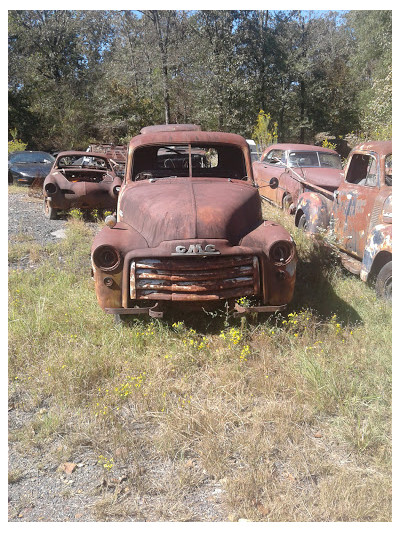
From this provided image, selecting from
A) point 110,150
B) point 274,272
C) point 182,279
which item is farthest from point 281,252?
point 110,150

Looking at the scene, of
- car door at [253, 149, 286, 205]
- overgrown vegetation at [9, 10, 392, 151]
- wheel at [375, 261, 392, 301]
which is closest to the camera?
wheel at [375, 261, 392, 301]

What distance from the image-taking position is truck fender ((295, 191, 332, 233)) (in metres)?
6.82

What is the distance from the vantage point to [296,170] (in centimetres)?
952

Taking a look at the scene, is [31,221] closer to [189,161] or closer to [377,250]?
[189,161]

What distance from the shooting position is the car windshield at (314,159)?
32.3ft

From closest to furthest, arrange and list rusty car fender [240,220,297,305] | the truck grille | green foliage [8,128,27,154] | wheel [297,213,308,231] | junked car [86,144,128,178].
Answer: the truck grille, rusty car fender [240,220,297,305], wheel [297,213,308,231], green foliage [8,128,27,154], junked car [86,144,128,178]

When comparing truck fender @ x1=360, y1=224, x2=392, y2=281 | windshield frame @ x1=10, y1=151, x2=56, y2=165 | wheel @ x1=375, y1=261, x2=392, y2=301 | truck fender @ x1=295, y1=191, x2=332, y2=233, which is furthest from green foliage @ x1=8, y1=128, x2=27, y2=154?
wheel @ x1=375, y1=261, x2=392, y2=301

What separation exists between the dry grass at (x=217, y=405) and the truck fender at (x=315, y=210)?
7.00 ft

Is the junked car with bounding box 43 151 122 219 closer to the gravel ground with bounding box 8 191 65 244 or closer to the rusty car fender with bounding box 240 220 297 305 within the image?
the gravel ground with bounding box 8 191 65 244

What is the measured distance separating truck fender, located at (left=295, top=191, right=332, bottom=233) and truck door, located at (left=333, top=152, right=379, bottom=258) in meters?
0.57

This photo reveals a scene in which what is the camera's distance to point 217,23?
1061 cm

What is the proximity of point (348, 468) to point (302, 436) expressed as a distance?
368 mm

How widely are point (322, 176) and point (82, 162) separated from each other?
5.92 meters

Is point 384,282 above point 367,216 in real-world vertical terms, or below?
below
